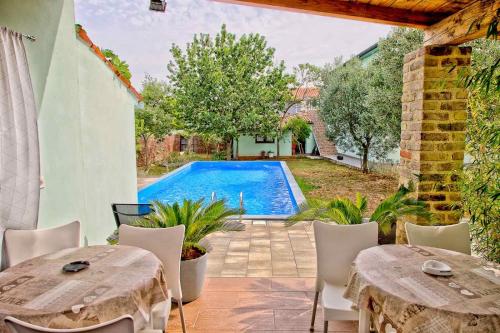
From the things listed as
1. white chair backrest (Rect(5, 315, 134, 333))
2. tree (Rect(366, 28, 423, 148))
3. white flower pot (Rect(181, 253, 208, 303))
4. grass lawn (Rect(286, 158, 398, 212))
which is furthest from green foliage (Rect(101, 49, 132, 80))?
tree (Rect(366, 28, 423, 148))

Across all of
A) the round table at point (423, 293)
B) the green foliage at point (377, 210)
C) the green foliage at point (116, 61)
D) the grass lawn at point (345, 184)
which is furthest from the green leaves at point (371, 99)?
the round table at point (423, 293)

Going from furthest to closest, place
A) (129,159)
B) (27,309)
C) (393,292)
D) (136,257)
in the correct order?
(129,159)
(136,257)
(393,292)
(27,309)

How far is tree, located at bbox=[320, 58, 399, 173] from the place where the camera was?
34.7 feet

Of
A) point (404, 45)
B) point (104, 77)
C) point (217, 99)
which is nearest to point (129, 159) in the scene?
point (104, 77)

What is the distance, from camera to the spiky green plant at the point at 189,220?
10.9 ft

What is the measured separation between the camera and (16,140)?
104 inches

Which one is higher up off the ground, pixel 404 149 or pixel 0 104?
pixel 0 104

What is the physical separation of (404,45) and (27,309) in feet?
29.4

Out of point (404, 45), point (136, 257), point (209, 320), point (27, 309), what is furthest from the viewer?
point (404, 45)

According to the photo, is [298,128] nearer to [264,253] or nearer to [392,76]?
[392,76]

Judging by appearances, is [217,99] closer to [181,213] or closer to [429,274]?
[181,213]

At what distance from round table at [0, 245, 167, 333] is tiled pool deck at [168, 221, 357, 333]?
0.98 meters

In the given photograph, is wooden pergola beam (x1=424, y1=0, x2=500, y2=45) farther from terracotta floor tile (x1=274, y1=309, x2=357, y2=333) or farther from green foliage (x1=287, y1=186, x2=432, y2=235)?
terracotta floor tile (x1=274, y1=309, x2=357, y2=333)

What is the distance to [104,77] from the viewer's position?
5.11 metres
